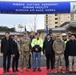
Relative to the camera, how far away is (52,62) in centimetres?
1367

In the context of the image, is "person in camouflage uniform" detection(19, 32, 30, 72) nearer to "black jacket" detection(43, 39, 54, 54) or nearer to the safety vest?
the safety vest

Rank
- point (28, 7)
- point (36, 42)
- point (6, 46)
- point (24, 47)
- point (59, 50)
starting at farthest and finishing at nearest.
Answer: point (28, 7)
point (36, 42)
point (24, 47)
point (6, 46)
point (59, 50)

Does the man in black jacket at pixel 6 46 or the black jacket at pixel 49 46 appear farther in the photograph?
the black jacket at pixel 49 46

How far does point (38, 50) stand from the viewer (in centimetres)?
1338

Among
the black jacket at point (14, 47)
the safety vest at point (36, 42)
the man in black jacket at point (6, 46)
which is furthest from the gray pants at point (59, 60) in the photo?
the man in black jacket at point (6, 46)

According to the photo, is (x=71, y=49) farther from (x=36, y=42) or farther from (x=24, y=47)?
(x=24, y=47)

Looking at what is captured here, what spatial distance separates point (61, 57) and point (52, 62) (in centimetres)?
92

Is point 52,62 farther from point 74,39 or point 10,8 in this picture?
point 10,8

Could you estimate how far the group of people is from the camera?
12.9 metres

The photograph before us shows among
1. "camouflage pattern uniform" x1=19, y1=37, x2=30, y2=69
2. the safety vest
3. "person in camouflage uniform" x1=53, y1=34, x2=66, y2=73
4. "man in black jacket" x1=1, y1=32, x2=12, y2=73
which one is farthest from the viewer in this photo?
the safety vest

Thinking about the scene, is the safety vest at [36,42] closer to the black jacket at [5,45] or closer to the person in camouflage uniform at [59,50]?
the person in camouflage uniform at [59,50]

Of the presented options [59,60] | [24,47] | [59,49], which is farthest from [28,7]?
[59,60]

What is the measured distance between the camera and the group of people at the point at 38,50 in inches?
508

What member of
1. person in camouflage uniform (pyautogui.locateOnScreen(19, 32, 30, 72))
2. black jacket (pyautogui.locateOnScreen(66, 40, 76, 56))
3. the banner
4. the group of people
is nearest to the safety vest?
the group of people
